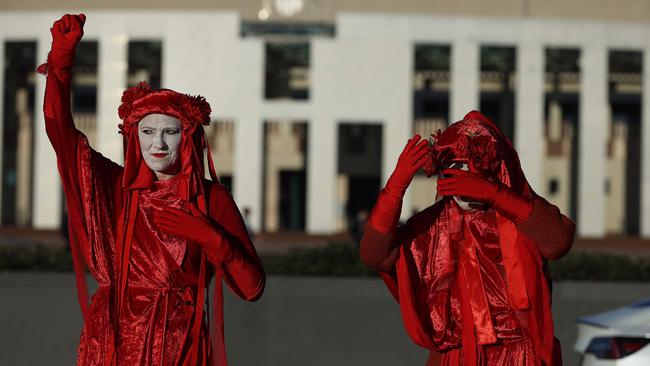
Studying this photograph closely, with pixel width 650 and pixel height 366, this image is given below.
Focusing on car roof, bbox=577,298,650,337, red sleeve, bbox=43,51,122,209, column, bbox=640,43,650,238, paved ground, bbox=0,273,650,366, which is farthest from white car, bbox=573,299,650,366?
column, bbox=640,43,650,238

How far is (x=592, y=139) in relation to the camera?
138 ft

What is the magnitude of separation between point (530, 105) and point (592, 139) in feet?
8.39

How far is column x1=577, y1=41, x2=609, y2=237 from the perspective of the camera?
4166cm

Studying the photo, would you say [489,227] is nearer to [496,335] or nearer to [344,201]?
[496,335]

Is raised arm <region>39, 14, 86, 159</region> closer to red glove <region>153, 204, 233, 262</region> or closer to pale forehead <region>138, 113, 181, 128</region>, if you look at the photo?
pale forehead <region>138, 113, 181, 128</region>

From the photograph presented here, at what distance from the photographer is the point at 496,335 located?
5090 millimetres

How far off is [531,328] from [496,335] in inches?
5.7

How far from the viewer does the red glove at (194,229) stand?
4.47m

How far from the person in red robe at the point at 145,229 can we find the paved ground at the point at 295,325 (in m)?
5.90

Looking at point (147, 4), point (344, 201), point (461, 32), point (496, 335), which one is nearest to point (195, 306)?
point (496, 335)

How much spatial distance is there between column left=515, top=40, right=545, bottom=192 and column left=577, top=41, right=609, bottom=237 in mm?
1571

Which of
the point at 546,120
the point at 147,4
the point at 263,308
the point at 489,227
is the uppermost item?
the point at 147,4

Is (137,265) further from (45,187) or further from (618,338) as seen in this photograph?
(45,187)

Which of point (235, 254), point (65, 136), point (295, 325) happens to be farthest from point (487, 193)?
point (295, 325)
